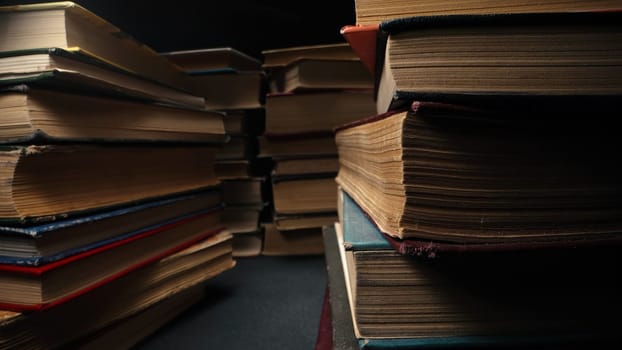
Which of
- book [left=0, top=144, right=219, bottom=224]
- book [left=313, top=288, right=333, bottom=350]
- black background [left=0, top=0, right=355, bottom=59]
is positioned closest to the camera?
book [left=0, top=144, right=219, bottom=224]

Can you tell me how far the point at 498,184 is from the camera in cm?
42

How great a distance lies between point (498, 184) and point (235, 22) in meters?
1.07

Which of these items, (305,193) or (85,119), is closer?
(85,119)

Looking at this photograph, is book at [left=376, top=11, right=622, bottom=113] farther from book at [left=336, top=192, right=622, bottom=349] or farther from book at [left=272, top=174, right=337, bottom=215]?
book at [left=272, top=174, right=337, bottom=215]

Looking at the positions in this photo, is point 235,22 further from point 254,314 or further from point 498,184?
point 498,184

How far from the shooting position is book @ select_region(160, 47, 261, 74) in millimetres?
1146

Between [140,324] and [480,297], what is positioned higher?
[480,297]

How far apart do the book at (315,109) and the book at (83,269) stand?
0.50 m

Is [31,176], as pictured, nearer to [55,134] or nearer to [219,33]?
[55,134]

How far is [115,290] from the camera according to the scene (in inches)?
25.9

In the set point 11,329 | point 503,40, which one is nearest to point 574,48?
point 503,40

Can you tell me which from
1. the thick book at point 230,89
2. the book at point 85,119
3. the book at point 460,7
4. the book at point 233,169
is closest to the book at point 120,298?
the book at point 85,119

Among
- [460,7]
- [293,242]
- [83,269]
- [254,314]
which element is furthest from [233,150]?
[460,7]

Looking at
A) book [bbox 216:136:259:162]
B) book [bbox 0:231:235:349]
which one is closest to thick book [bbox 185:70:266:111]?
book [bbox 216:136:259:162]
